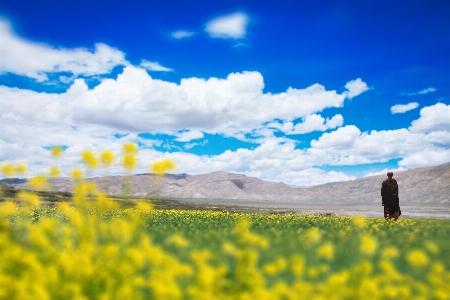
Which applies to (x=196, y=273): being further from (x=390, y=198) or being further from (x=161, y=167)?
(x=390, y=198)

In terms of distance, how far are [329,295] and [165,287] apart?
226 cm

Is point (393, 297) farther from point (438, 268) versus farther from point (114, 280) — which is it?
point (114, 280)

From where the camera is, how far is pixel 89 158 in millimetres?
7090

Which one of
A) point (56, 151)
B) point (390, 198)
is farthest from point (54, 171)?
point (390, 198)

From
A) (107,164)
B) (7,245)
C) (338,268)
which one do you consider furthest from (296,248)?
(7,245)

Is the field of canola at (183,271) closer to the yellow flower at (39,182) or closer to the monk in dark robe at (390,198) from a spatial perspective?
the yellow flower at (39,182)

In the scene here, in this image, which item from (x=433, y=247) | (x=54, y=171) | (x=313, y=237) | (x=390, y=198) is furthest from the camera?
(x=390, y=198)

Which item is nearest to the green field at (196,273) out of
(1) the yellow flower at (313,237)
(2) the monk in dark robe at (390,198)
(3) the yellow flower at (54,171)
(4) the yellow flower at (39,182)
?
(1) the yellow flower at (313,237)

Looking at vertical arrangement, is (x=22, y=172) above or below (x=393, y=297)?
above

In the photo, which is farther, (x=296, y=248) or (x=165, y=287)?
(x=296, y=248)

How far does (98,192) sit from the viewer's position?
24.7 ft

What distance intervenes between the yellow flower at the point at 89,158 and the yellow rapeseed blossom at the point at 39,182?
1.13 m

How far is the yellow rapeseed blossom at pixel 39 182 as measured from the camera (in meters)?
7.44

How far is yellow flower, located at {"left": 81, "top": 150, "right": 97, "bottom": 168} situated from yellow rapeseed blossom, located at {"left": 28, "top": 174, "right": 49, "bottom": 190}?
3.71 feet
